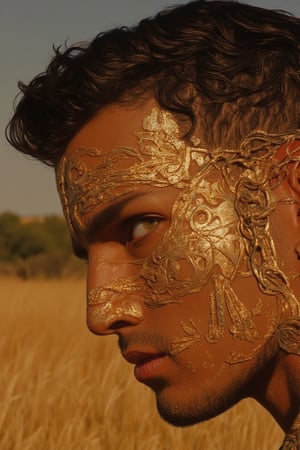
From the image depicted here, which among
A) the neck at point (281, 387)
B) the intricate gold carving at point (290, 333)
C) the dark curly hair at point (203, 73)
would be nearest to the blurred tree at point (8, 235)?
the dark curly hair at point (203, 73)

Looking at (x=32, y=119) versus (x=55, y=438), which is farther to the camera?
(x=55, y=438)

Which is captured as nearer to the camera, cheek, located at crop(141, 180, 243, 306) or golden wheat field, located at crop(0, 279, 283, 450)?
cheek, located at crop(141, 180, 243, 306)

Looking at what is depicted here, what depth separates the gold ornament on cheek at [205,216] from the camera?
2.60 meters

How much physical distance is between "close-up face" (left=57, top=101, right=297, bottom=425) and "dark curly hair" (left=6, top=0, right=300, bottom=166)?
0.07m

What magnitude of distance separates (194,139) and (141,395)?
2.81 metres

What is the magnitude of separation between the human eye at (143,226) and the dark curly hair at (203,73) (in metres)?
0.27

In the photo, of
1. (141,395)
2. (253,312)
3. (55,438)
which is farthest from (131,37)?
(141,395)

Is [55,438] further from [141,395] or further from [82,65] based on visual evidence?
[82,65]

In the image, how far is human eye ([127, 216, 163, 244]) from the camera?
2639 millimetres

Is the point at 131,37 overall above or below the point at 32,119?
above

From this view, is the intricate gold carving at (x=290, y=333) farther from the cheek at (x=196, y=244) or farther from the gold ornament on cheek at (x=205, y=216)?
the cheek at (x=196, y=244)

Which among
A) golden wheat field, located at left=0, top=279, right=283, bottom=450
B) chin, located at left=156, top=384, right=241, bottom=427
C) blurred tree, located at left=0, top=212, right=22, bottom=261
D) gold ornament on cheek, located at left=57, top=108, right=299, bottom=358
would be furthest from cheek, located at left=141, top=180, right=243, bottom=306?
blurred tree, located at left=0, top=212, right=22, bottom=261

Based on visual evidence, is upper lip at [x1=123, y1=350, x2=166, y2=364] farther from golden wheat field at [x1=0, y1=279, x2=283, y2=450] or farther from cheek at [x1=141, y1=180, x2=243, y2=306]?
golden wheat field at [x1=0, y1=279, x2=283, y2=450]

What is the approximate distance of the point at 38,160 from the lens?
123 inches
